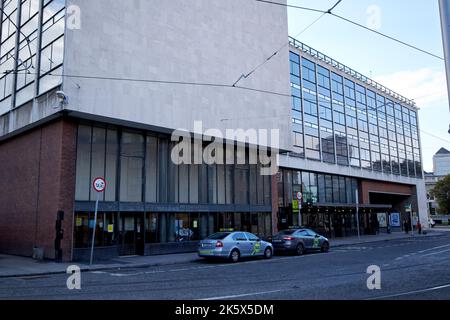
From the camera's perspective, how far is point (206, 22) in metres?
26.3

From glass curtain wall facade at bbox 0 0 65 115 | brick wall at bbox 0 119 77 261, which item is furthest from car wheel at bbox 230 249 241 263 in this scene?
glass curtain wall facade at bbox 0 0 65 115

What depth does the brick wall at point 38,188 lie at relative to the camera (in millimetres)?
19594

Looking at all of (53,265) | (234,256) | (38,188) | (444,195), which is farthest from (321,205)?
(444,195)

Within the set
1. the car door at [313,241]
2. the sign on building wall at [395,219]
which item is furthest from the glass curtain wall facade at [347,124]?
the car door at [313,241]

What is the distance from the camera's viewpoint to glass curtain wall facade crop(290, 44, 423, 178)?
38.4m

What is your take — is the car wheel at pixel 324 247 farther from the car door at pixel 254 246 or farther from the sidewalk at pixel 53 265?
the sidewalk at pixel 53 265

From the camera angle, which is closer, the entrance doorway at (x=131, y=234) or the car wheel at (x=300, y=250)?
the entrance doorway at (x=131, y=234)

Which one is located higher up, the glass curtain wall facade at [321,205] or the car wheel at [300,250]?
the glass curtain wall facade at [321,205]

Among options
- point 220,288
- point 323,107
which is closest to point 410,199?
point 323,107

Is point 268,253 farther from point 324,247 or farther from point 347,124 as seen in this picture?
point 347,124

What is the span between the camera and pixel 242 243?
64.6ft

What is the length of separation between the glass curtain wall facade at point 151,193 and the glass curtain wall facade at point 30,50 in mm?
3334

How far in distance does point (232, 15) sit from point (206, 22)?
287cm
